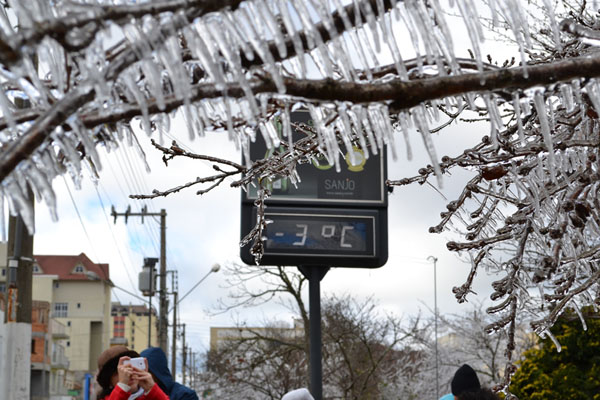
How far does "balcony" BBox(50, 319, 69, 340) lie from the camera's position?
63.8 meters

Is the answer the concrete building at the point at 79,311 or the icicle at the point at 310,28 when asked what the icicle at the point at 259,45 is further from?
the concrete building at the point at 79,311

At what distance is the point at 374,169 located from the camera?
668cm

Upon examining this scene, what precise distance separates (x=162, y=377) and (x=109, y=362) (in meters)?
0.33

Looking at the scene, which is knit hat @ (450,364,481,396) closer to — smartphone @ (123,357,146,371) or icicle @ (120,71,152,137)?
smartphone @ (123,357,146,371)

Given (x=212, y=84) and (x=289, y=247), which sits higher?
(x=289, y=247)

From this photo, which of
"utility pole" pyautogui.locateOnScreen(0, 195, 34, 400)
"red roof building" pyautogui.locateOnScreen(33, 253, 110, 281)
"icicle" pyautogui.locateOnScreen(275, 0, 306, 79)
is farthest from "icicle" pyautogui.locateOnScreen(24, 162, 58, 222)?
"red roof building" pyautogui.locateOnScreen(33, 253, 110, 281)

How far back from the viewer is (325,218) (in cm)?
A: 632

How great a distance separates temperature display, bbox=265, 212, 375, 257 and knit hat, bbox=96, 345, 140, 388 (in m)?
1.88

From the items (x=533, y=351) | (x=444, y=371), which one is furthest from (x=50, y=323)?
(x=533, y=351)

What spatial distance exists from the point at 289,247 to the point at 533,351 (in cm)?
614

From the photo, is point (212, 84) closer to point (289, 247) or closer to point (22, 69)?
point (22, 69)

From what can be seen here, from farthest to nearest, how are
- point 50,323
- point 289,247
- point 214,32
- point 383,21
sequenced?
1. point 50,323
2. point 289,247
3. point 383,21
4. point 214,32

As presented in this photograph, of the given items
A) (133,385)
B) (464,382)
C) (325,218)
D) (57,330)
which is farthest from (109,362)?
(57,330)

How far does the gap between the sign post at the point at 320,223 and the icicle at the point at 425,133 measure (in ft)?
14.7
